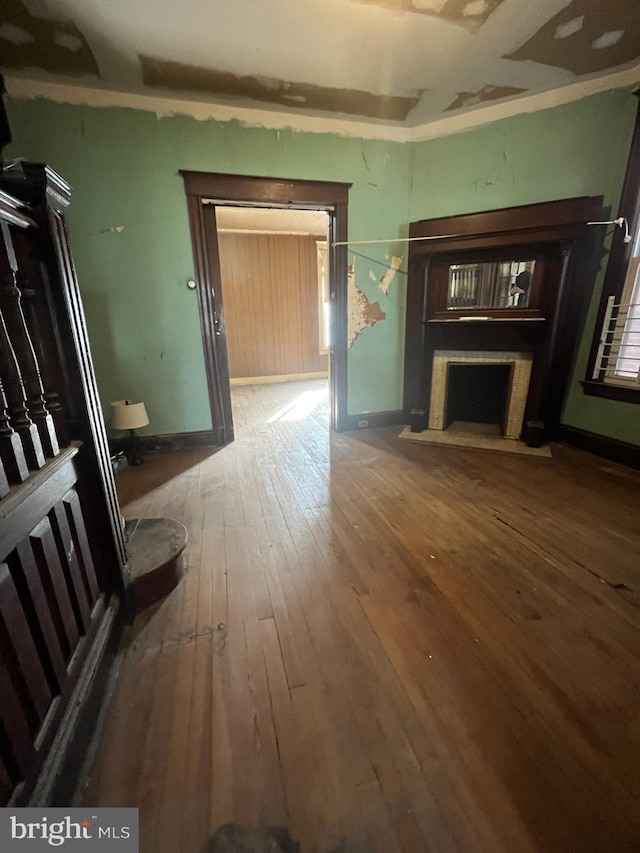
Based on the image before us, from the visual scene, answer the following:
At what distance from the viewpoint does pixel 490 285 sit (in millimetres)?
3115

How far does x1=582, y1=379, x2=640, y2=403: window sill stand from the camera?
2686 mm

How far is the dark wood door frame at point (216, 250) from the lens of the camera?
2.86 metres

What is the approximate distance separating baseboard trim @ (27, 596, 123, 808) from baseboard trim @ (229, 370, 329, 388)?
5204mm

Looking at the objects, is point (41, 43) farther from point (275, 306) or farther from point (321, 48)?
point (275, 306)

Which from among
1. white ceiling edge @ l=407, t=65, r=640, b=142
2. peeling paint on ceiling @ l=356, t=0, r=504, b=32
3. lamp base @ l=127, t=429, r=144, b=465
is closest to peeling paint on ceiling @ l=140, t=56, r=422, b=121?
white ceiling edge @ l=407, t=65, r=640, b=142

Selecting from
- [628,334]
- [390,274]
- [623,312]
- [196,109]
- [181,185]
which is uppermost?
[196,109]

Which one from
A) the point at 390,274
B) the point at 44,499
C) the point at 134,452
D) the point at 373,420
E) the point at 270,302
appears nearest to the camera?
the point at 44,499

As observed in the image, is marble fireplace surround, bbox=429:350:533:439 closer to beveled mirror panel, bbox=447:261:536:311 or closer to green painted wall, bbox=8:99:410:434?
beveled mirror panel, bbox=447:261:536:311

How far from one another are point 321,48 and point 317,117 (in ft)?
2.61

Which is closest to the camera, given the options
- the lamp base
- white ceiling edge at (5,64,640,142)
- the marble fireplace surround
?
white ceiling edge at (5,64,640,142)

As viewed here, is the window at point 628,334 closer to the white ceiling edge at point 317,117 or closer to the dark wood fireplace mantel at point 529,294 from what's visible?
the dark wood fireplace mantel at point 529,294

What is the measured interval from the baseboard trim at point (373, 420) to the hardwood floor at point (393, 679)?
146cm

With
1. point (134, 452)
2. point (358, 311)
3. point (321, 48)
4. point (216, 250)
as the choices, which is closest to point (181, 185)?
point (216, 250)

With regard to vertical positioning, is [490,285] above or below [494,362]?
above
